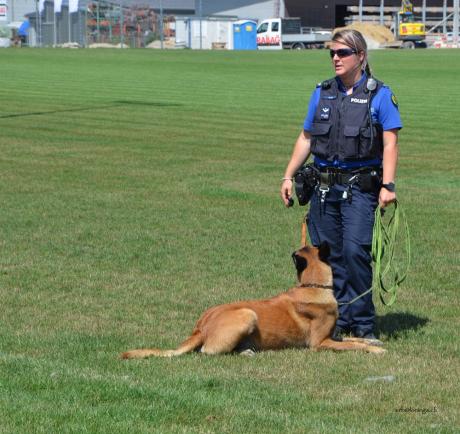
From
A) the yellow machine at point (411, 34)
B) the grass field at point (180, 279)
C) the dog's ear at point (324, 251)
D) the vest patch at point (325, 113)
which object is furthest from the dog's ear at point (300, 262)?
the yellow machine at point (411, 34)

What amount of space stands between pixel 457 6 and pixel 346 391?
8660 cm

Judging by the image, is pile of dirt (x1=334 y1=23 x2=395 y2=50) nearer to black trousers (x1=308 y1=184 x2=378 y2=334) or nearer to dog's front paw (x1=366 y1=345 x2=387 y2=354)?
black trousers (x1=308 y1=184 x2=378 y2=334)

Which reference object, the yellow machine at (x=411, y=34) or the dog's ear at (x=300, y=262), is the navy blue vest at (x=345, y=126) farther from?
the yellow machine at (x=411, y=34)

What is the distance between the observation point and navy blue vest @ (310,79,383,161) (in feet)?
24.1

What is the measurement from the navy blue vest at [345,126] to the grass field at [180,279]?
4.47 ft

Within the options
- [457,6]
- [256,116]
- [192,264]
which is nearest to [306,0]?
[457,6]

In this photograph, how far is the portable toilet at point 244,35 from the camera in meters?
85.6

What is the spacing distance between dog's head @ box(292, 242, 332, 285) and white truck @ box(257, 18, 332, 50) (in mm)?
75725

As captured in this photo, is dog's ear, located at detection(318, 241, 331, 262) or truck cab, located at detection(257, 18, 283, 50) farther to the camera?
truck cab, located at detection(257, 18, 283, 50)

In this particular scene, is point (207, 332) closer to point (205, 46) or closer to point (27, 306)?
point (27, 306)

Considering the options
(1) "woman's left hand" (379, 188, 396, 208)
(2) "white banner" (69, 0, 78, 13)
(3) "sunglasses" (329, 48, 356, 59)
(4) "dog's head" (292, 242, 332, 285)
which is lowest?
(4) "dog's head" (292, 242, 332, 285)

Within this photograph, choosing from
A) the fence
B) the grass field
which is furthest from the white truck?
the grass field

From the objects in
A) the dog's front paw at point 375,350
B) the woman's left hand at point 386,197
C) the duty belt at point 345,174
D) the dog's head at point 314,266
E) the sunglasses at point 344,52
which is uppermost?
the sunglasses at point 344,52

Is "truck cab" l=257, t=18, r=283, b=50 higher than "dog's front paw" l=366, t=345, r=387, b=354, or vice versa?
"truck cab" l=257, t=18, r=283, b=50
